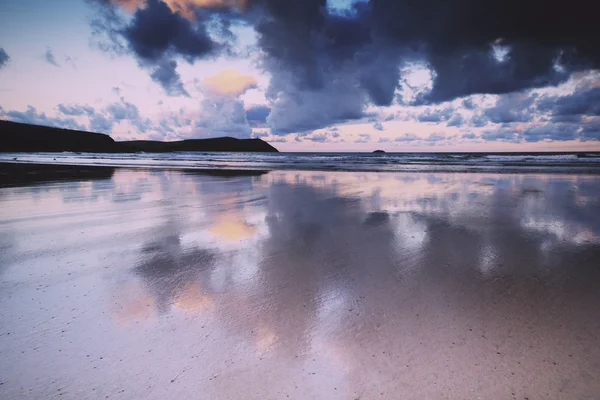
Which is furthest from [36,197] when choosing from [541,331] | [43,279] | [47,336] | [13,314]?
[541,331]

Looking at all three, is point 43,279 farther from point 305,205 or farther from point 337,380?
point 305,205

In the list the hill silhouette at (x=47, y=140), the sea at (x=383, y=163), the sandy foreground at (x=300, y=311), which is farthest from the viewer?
the hill silhouette at (x=47, y=140)

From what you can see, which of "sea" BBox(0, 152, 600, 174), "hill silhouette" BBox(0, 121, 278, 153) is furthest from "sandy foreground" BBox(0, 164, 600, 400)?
"hill silhouette" BBox(0, 121, 278, 153)

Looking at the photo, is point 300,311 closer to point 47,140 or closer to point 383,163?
point 383,163

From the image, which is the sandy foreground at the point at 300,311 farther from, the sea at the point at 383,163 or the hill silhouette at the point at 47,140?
the hill silhouette at the point at 47,140

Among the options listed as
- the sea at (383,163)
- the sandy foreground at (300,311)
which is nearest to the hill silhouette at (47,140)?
the sea at (383,163)

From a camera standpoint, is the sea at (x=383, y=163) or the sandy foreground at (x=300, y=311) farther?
the sea at (x=383, y=163)

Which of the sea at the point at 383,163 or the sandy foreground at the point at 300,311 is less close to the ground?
the sandy foreground at the point at 300,311

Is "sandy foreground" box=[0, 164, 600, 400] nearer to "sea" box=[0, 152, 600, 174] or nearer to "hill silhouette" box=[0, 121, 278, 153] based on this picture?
"sea" box=[0, 152, 600, 174]

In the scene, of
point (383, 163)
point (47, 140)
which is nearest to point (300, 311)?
point (383, 163)

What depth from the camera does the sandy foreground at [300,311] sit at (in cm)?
233

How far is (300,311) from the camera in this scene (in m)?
3.31

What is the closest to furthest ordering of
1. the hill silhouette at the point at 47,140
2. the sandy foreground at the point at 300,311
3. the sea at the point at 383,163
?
the sandy foreground at the point at 300,311
the sea at the point at 383,163
the hill silhouette at the point at 47,140

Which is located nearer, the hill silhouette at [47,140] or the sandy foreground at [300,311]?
the sandy foreground at [300,311]
